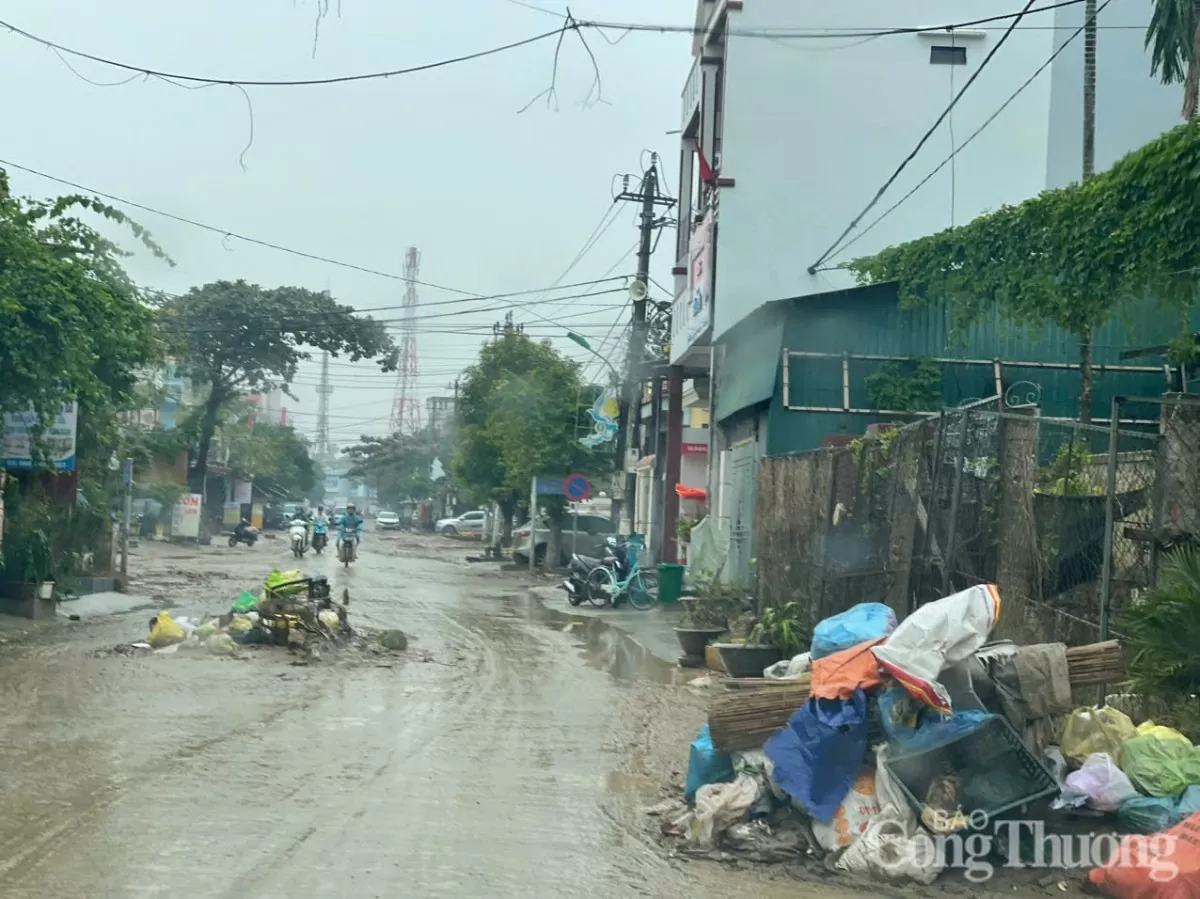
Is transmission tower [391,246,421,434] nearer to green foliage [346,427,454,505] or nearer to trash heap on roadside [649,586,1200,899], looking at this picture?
green foliage [346,427,454,505]

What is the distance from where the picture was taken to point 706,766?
24.9 feet

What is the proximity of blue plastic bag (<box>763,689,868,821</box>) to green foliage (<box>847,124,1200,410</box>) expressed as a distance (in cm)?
550

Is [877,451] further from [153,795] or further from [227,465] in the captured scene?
[227,465]

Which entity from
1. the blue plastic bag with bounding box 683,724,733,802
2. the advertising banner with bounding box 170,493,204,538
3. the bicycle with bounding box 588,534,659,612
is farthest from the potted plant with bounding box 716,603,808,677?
the advertising banner with bounding box 170,493,204,538

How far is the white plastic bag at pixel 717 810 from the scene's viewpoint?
6.91m

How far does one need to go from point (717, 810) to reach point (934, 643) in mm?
1492

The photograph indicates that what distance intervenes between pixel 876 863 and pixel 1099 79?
25.2 metres

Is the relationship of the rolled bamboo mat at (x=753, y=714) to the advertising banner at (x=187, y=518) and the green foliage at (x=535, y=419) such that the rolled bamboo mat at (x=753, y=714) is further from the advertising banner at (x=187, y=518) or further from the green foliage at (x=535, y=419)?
the advertising banner at (x=187, y=518)

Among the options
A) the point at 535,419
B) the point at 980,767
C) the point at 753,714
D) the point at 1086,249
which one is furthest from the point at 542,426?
the point at 980,767

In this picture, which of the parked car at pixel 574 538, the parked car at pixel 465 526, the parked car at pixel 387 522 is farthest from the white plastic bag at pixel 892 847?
the parked car at pixel 387 522

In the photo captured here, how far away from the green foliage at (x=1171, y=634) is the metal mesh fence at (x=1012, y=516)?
596 mm

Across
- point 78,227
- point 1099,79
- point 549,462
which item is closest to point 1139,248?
point 78,227

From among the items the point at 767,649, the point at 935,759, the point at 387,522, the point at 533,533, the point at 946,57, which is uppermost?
the point at 946,57

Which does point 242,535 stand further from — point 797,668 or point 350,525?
point 797,668
